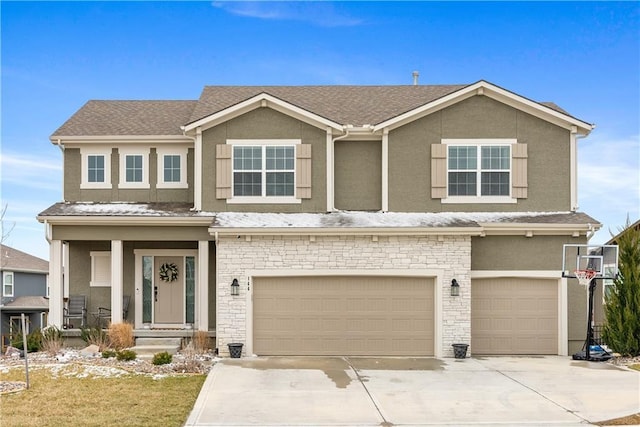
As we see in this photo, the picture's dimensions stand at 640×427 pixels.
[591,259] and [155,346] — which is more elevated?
[591,259]

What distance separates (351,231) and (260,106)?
4.41 metres

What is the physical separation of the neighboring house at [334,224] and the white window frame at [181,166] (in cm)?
3

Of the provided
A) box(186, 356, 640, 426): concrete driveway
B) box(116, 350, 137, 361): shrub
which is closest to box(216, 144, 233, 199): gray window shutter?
box(186, 356, 640, 426): concrete driveway

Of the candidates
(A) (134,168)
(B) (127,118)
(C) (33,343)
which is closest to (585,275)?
(A) (134,168)

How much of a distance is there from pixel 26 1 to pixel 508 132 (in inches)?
529

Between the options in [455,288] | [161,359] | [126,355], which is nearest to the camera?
[161,359]

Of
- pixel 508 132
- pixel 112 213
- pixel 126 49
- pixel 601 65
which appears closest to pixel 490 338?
pixel 508 132

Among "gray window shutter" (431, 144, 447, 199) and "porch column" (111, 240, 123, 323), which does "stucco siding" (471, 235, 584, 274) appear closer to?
"gray window shutter" (431, 144, 447, 199)

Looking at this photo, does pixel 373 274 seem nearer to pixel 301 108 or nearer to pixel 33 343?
pixel 301 108

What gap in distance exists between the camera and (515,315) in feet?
55.5

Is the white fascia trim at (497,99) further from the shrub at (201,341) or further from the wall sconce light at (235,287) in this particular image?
the shrub at (201,341)

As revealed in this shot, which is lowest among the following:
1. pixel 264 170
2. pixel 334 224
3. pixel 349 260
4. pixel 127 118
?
pixel 349 260

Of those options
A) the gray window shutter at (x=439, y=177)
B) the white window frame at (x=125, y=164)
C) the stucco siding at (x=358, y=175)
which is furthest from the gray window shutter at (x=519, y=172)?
the white window frame at (x=125, y=164)

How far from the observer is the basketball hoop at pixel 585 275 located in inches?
614
